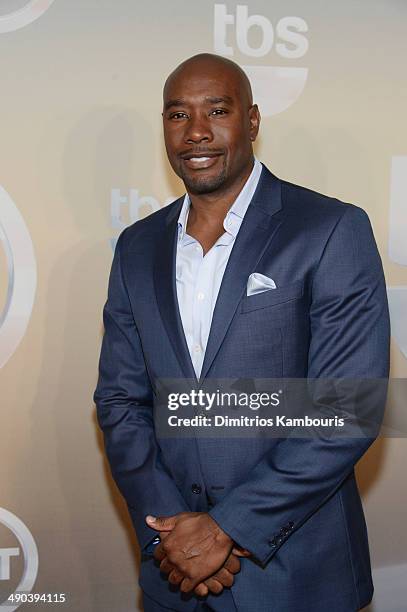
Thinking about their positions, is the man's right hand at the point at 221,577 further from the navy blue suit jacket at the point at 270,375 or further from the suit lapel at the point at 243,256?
the suit lapel at the point at 243,256

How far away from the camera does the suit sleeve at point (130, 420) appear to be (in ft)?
5.66

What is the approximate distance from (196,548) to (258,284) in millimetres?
549

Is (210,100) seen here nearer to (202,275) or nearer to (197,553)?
(202,275)

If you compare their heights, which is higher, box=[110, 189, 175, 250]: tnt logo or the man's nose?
the man's nose

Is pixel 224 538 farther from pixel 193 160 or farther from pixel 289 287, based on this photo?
pixel 193 160

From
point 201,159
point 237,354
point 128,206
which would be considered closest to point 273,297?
point 237,354

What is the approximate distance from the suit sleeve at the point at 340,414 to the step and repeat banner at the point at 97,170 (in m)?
1.00

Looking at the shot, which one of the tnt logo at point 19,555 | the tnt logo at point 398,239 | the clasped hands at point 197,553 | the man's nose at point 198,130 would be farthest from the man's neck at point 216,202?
the tnt logo at point 19,555

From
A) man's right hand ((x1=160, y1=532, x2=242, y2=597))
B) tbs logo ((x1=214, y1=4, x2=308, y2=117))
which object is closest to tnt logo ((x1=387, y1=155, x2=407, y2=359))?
tbs logo ((x1=214, y1=4, x2=308, y2=117))

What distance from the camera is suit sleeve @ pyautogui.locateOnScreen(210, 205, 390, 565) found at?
1543 millimetres

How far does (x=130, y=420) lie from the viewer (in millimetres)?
1801

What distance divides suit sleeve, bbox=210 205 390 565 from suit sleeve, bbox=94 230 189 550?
207 mm

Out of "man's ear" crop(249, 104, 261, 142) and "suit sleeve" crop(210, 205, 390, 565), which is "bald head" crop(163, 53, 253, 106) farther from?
"suit sleeve" crop(210, 205, 390, 565)

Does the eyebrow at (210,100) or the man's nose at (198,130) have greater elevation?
the eyebrow at (210,100)
